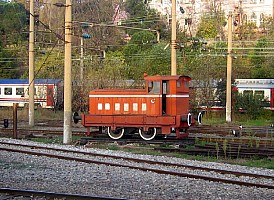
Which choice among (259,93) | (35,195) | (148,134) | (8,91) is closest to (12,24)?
(8,91)

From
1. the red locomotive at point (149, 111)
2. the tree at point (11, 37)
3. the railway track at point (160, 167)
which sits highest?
the tree at point (11, 37)

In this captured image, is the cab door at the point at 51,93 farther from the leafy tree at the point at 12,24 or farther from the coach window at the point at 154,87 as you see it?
the coach window at the point at 154,87

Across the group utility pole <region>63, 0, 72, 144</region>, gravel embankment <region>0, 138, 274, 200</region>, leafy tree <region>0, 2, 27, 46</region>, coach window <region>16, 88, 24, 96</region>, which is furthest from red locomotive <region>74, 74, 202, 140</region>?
leafy tree <region>0, 2, 27, 46</region>

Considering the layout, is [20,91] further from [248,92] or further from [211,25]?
[211,25]

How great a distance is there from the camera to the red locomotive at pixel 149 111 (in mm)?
22734

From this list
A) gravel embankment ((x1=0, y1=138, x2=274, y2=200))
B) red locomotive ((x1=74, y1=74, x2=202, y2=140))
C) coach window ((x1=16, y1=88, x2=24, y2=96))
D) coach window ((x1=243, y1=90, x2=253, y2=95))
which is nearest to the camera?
gravel embankment ((x1=0, y1=138, x2=274, y2=200))

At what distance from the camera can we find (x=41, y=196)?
10242 millimetres

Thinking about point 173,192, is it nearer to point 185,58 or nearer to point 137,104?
point 137,104

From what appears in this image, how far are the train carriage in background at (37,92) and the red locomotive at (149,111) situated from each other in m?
21.7

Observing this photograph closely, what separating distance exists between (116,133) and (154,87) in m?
2.81

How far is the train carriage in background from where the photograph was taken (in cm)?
4661

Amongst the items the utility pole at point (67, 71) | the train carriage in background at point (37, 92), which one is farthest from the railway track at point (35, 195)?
the train carriage in background at point (37, 92)

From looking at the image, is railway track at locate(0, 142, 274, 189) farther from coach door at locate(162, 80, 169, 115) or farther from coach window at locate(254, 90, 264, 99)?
coach window at locate(254, 90, 264, 99)

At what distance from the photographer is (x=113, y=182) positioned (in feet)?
40.1
